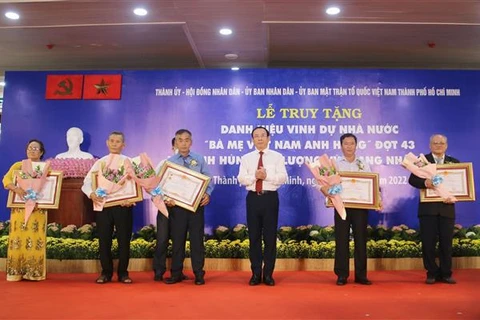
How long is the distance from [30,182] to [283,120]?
296cm

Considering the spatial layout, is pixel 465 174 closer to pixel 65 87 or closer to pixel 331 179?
pixel 331 179

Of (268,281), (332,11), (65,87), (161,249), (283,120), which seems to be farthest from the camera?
(65,87)

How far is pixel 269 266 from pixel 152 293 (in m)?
1.04

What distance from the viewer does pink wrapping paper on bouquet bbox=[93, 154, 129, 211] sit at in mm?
4098

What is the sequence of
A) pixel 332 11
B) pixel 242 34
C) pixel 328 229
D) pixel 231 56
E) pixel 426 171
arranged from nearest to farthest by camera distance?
pixel 426 171
pixel 332 11
pixel 328 229
pixel 242 34
pixel 231 56

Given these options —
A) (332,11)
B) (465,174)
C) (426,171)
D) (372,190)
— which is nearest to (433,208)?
(426,171)

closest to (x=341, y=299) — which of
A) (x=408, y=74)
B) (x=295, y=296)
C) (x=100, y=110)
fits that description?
(x=295, y=296)

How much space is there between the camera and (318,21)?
202 inches

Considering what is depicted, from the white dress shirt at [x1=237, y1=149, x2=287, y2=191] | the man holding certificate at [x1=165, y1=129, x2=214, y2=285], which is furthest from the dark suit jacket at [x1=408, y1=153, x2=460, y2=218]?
the man holding certificate at [x1=165, y1=129, x2=214, y2=285]

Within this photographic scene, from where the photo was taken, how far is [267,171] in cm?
412

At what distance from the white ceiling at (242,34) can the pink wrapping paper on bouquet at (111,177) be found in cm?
164

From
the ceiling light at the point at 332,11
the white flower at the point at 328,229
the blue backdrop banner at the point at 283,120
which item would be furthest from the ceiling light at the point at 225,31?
the white flower at the point at 328,229

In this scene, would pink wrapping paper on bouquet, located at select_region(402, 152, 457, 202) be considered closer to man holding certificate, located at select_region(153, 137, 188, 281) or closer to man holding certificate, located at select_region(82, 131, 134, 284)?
man holding certificate, located at select_region(153, 137, 188, 281)

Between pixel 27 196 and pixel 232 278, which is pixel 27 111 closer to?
pixel 27 196
